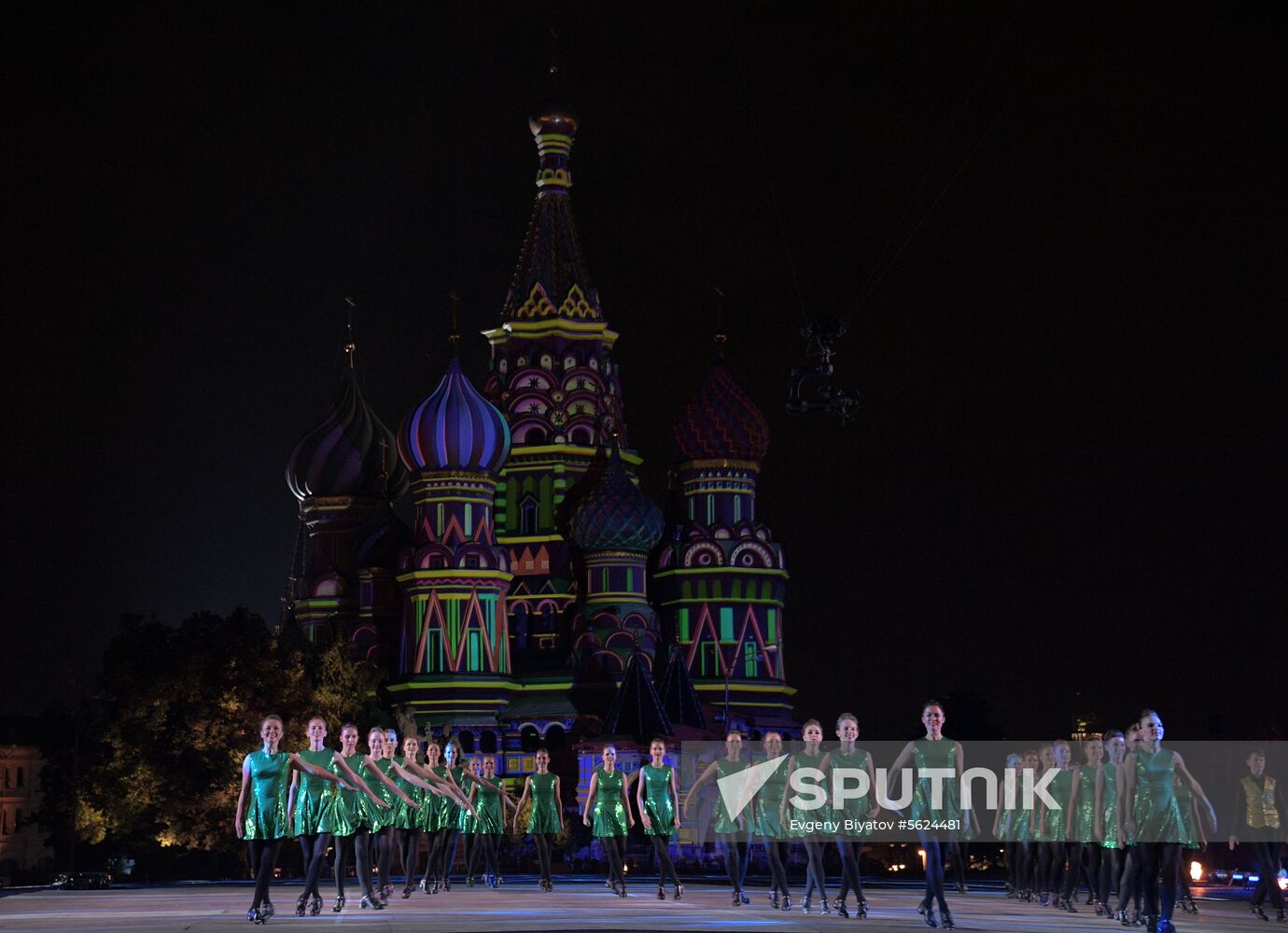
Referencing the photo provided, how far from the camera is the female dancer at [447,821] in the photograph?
2564cm

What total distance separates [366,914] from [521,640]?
206 feet

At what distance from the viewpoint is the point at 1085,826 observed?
22828 mm

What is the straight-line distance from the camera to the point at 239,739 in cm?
5297

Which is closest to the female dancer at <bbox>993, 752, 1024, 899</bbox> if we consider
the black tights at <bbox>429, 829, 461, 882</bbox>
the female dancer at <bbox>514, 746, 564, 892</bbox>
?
the female dancer at <bbox>514, 746, 564, 892</bbox>

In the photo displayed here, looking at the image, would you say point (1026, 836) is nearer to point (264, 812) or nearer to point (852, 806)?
point (852, 806)

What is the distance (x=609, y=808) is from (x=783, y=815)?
3.50 metres

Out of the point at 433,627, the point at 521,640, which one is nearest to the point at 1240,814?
the point at 433,627

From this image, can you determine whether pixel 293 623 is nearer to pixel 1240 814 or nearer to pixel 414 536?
pixel 414 536

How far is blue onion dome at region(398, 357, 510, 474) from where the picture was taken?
259 ft

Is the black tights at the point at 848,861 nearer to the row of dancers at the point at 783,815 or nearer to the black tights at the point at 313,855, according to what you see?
the row of dancers at the point at 783,815

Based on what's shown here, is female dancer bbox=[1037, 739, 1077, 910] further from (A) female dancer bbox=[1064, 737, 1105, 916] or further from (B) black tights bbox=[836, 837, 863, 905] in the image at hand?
(B) black tights bbox=[836, 837, 863, 905]

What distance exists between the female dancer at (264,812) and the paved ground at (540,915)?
1.41 ft

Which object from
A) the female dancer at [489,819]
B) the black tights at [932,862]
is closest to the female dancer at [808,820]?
the black tights at [932,862]

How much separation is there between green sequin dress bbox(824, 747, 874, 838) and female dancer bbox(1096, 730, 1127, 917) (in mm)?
2242
